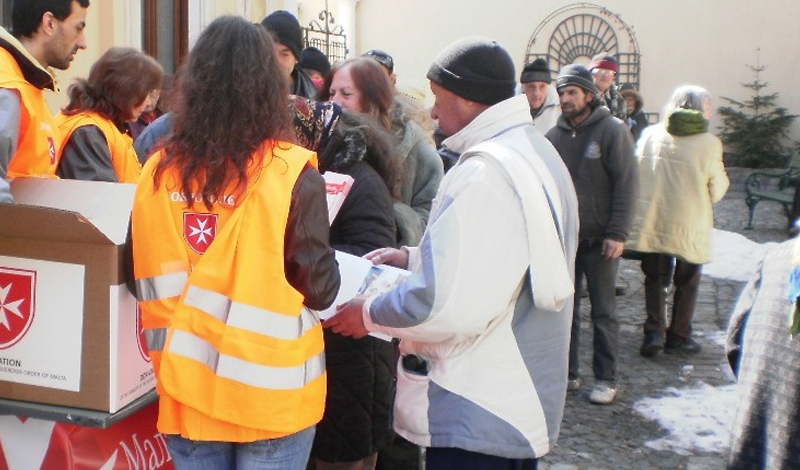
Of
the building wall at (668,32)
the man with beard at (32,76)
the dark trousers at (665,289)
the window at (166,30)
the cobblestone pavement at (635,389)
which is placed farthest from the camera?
the building wall at (668,32)

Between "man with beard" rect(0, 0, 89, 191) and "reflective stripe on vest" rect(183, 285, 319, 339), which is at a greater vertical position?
"man with beard" rect(0, 0, 89, 191)

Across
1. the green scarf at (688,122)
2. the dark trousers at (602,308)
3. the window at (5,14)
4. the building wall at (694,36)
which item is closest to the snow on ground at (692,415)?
the dark trousers at (602,308)

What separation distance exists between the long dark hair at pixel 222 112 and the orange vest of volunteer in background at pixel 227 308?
0.05 meters

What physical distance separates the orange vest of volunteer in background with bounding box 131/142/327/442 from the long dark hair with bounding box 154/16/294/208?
5cm

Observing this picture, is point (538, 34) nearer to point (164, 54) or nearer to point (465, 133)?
point (164, 54)

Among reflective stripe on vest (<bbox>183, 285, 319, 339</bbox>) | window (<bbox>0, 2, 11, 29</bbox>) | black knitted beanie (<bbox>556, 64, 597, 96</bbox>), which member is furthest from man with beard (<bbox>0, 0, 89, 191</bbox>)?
window (<bbox>0, 2, 11, 29</bbox>)

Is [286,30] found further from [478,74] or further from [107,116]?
[478,74]

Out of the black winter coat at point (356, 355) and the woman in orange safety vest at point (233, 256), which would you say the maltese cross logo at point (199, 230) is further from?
the black winter coat at point (356, 355)

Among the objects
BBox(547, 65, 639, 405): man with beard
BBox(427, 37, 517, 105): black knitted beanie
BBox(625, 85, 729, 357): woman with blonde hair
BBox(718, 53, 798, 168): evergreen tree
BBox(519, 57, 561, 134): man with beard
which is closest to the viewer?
BBox(427, 37, 517, 105): black knitted beanie

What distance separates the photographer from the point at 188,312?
2086 mm

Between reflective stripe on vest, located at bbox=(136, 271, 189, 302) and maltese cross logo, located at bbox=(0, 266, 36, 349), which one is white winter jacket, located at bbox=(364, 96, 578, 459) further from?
maltese cross logo, located at bbox=(0, 266, 36, 349)

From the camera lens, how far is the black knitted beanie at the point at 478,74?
94.1 inches

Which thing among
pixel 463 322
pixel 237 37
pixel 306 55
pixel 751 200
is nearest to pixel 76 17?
pixel 237 37

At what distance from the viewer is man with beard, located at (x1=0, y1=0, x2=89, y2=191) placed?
2629 millimetres
